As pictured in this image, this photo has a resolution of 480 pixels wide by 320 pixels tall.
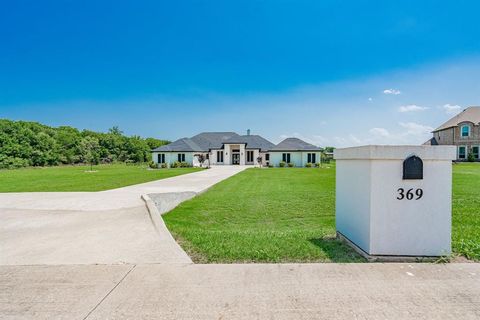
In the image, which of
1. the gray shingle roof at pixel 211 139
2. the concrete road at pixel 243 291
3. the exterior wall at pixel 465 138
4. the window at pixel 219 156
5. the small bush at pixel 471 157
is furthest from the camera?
the gray shingle roof at pixel 211 139

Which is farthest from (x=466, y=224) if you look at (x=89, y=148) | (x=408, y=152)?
(x=89, y=148)

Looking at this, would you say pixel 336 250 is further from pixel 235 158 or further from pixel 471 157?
pixel 471 157

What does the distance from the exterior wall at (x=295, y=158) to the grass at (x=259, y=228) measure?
29533 millimetres

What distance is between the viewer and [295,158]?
41.3 meters

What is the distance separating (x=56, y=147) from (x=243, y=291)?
6275 cm

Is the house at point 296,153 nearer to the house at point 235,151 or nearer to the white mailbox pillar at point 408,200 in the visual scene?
the house at point 235,151

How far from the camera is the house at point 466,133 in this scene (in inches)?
1518

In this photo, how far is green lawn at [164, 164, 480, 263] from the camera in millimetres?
3881

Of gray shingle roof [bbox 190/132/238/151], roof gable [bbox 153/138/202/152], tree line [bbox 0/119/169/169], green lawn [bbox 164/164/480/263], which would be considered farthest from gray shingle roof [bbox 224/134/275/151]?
green lawn [bbox 164/164/480/263]

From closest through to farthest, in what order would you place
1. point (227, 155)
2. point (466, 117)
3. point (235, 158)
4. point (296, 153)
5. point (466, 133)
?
point (466, 133) < point (466, 117) < point (296, 153) < point (227, 155) < point (235, 158)

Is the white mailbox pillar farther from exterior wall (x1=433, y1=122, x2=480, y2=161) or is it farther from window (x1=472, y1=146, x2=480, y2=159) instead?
window (x1=472, y1=146, x2=480, y2=159)

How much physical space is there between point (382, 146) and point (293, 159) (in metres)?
38.3

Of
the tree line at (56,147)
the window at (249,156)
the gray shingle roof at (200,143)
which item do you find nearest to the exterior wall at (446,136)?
the window at (249,156)

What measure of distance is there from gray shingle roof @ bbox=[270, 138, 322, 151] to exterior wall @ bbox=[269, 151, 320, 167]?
50 centimetres
